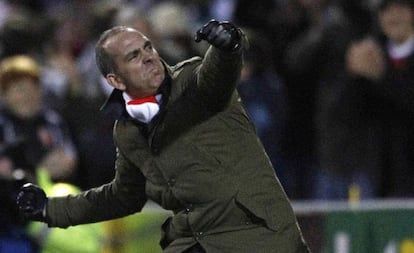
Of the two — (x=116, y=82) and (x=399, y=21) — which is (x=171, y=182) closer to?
(x=116, y=82)

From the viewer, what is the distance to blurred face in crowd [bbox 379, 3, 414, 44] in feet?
31.3

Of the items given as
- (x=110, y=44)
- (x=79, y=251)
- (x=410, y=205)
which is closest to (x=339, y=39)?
(x=410, y=205)

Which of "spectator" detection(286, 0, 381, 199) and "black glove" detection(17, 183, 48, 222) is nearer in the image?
"black glove" detection(17, 183, 48, 222)

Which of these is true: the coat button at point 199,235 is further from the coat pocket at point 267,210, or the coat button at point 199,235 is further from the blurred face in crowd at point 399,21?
the blurred face in crowd at point 399,21

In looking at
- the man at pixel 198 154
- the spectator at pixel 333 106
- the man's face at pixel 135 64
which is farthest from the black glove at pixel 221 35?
the spectator at pixel 333 106

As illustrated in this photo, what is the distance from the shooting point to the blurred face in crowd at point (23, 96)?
32.8 feet

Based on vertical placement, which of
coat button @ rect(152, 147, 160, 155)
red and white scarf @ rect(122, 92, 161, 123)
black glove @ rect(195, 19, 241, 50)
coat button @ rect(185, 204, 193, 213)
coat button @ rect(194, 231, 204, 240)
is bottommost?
coat button @ rect(194, 231, 204, 240)

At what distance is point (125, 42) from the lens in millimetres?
6734

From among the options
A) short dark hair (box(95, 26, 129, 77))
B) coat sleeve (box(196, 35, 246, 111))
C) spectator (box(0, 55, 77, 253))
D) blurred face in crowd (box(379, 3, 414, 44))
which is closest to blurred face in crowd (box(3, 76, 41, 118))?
spectator (box(0, 55, 77, 253))

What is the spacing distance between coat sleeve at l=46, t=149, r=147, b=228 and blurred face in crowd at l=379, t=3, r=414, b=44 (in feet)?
9.56

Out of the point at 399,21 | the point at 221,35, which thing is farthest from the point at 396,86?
the point at 221,35

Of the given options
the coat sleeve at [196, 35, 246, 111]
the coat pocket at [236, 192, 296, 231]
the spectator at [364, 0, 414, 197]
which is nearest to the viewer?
the coat sleeve at [196, 35, 246, 111]

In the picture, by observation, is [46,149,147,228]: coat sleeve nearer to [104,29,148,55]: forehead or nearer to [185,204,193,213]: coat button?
[185,204,193,213]: coat button

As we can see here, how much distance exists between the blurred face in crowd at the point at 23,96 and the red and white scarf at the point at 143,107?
3.32 m
